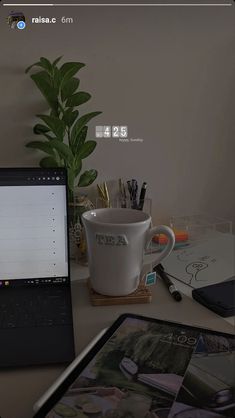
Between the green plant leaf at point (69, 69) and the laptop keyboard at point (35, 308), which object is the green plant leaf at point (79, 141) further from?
the laptop keyboard at point (35, 308)

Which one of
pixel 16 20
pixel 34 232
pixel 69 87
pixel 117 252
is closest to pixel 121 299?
pixel 117 252

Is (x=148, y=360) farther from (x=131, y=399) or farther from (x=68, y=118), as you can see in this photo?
(x=68, y=118)

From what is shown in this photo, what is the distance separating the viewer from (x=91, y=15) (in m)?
0.85

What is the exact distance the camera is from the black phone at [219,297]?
0.61 m

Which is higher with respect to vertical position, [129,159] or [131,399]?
[129,159]

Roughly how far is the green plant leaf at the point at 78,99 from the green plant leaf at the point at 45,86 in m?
0.03

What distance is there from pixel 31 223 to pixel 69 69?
0.34m

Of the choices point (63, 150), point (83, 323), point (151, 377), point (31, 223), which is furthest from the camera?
point (63, 150)

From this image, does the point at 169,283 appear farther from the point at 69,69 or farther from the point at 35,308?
the point at 69,69

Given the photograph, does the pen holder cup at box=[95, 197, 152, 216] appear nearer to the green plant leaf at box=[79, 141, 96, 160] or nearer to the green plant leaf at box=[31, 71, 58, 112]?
the green plant leaf at box=[79, 141, 96, 160]

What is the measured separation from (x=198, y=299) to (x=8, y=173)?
370 millimetres

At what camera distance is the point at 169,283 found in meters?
0.71

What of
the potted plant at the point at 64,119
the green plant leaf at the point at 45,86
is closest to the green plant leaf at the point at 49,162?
the potted plant at the point at 64,119

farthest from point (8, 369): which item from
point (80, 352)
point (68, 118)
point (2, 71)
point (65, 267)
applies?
point (2, 71)
